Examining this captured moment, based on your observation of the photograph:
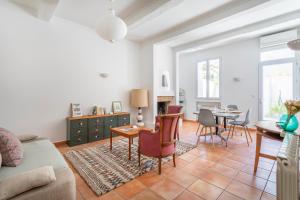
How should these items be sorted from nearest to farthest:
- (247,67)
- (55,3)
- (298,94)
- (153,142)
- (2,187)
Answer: (2,187)
(153,142)
(55,3)
(298,94)
(247,67)

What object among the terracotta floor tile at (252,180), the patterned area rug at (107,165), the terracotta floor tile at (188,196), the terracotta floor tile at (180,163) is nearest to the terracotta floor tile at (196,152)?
the patterned area rug at (107,165)

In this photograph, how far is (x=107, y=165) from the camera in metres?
2.57

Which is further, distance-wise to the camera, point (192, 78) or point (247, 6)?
point (192, 78)

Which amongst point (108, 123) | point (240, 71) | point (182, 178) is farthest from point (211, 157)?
point (240, 71)

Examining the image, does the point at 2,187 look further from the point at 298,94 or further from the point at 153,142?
the point at 298,94

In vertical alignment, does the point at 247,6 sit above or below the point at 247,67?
above

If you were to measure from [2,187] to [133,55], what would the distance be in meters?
4.58

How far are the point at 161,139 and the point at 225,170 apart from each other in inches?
45.9

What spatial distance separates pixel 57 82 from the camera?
141 inches

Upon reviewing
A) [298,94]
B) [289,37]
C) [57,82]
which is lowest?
[298,94]

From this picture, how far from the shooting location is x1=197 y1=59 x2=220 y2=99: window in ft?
19.0

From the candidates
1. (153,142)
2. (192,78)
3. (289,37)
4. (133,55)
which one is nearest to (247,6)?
(289,37)

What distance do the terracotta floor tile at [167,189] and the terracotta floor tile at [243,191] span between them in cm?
65

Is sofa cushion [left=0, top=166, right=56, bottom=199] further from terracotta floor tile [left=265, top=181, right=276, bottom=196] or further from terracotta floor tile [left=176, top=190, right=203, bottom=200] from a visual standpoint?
terracotta floor tile [left=265, top=181, right=276, bottom=196]
